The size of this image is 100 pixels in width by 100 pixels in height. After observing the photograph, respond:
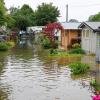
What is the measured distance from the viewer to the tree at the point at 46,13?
268 ft

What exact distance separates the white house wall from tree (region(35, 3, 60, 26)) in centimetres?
4239

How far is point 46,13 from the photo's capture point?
81938 millimetres

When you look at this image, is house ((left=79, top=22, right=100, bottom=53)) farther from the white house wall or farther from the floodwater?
the floodwater

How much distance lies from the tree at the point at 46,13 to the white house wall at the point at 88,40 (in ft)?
139

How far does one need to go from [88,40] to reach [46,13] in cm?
4527

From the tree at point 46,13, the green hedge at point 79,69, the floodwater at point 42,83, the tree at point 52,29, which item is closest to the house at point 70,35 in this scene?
the tree at point 52,29

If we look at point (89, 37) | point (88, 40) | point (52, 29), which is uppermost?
point (52, 29)

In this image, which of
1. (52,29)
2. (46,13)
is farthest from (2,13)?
(46,13)

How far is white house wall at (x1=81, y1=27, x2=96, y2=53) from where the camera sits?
35781 mm

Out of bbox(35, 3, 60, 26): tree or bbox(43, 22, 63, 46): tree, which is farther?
bbox(35, 3, 60, 26): tree

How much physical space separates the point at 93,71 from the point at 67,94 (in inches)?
255

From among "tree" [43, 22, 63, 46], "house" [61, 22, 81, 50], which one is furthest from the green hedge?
"tree" [43, 22, 63, 46]

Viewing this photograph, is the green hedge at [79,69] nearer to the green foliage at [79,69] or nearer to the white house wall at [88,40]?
the green foliage at [79,69]

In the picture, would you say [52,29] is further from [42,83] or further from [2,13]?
[42,83]
